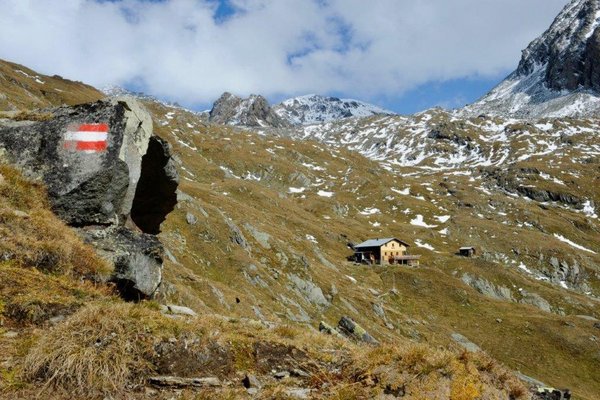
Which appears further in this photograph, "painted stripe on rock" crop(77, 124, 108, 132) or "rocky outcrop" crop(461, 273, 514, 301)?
"rocky outcrop" crop(461, 273, 514, 301)

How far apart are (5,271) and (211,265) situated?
152ft

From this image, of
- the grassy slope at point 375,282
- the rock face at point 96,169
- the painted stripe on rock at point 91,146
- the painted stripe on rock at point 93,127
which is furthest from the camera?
the grassy slope at point 375,282

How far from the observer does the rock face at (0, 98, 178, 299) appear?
47.3 ft

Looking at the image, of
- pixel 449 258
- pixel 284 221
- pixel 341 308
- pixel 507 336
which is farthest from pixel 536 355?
pixel 284 221

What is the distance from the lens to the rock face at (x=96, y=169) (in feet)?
47.3

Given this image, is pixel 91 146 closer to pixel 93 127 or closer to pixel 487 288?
pixel 93 127

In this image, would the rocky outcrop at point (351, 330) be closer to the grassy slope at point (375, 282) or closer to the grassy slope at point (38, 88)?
the grassy slope at point (375, 282)

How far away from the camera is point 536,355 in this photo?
245 ft

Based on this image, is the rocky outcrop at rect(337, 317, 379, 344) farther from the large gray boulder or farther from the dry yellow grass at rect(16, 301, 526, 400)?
the large gray boulder

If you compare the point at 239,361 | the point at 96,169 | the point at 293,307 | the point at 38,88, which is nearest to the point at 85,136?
Answer: the point at 96,169

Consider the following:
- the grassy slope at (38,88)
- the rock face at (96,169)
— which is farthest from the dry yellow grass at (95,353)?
the grassy slope at (38,88)

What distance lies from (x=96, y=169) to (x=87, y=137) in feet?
4.36

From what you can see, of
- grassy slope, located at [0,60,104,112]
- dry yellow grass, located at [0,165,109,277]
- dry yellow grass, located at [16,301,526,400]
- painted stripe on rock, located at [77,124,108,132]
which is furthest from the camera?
grassy slope, located at [0,60,104,112]

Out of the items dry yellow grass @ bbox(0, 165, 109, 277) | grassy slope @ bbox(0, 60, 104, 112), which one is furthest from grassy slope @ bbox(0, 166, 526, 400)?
grassy slope @ bbox(0, 60, 104, 112)
